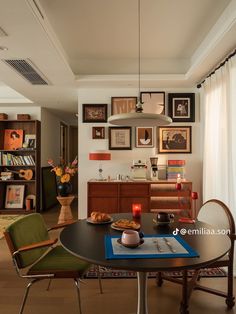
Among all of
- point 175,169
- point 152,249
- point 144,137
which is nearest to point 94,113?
point 144,137

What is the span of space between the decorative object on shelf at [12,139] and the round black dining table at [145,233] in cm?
433

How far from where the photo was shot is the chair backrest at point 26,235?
186 centimetres

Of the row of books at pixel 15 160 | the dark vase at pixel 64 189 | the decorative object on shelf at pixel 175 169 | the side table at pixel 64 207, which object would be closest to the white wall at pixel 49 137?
the row of books at pixel 15 160

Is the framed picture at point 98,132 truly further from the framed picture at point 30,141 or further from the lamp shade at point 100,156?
the framed picture at point 30,141

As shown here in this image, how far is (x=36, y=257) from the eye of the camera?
210cm

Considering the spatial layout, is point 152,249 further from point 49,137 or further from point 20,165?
point 49,137

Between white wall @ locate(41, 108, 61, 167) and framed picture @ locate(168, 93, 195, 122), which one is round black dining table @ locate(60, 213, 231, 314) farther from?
white wall @ locate(41, 108, 61, 167)

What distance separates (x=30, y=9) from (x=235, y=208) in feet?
9.42

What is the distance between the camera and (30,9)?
2127mm

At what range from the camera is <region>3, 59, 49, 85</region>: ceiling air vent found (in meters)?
3.23

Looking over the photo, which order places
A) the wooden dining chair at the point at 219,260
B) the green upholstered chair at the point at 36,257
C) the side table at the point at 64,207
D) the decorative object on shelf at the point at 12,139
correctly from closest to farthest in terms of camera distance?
the green upholstered chair at the point at 36,257 < the wooden dining chair at the point at 219,260 < the side table at the point at 64,207 < the decorative object on shelf at the point at 12,139

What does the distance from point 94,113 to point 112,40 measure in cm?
139

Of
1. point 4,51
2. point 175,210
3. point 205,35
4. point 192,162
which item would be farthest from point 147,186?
point 4,51

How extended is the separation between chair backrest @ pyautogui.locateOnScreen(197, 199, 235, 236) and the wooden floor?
2.33ft
